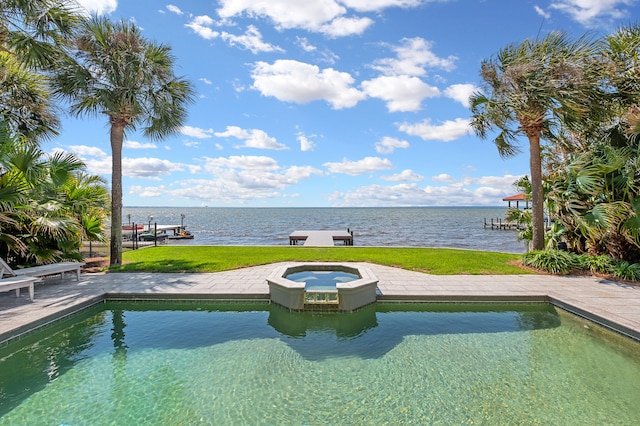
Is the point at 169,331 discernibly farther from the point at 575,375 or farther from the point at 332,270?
the point at 575,375

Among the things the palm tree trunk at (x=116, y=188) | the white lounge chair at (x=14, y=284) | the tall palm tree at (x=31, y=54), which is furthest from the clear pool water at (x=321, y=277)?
the tall palm tree at (x=31, y=54)

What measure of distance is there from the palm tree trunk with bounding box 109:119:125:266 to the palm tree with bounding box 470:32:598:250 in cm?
1214

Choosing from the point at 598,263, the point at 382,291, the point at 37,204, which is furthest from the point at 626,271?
the point at 37,204

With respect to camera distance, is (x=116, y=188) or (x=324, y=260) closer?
(x=116, y=188)

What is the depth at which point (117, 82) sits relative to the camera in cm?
968

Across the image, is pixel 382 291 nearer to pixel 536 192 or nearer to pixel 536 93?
pixel 536 192

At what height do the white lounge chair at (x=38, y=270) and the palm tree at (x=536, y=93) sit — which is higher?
the palm tree at (x=536, y=93)

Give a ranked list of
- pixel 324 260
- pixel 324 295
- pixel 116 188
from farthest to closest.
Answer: pixel 324 260 → pixel 116 188 → pixel 324 295

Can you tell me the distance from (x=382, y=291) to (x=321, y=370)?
3.37 meters

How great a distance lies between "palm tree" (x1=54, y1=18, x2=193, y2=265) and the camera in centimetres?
938

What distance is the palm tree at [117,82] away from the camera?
9.38m

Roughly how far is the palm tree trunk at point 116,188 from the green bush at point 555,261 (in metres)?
13.2

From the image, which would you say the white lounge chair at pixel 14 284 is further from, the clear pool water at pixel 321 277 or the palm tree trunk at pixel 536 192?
the palm tree trunk at pixel 536 192

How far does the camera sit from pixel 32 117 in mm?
10086
